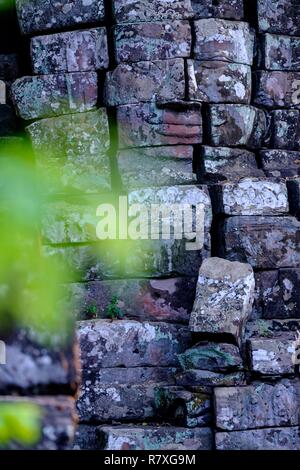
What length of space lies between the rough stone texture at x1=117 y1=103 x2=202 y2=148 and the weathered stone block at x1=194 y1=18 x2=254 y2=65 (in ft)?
1.60

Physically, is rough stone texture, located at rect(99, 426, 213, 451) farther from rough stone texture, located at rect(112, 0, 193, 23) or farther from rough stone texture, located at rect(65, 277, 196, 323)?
rough stone texture, located at rect(112, 0, 193, 23)

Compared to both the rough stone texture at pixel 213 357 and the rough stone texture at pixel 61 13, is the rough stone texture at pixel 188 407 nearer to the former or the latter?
the rough stone texture at pixel 213 357

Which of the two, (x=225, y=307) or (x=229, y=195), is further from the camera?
(x=229, y=195)

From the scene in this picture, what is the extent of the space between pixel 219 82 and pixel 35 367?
17.5 ft

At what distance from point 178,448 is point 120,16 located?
341 centimetres

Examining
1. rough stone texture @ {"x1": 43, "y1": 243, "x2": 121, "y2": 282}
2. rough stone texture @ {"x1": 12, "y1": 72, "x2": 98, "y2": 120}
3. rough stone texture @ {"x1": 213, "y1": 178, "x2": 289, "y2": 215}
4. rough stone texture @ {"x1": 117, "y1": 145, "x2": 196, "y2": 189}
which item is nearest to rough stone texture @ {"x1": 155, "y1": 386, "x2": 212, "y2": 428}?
rough stone texture @ {"x1": 43, "y1": 243, "x2": 121, "y2": 282}

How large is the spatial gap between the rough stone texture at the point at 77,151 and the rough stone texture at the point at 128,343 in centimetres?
116

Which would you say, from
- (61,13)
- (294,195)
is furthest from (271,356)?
(61,13)

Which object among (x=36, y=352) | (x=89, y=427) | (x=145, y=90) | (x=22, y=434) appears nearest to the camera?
(x=22, y=434)

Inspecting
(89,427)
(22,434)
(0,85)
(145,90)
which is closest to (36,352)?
(22,434)

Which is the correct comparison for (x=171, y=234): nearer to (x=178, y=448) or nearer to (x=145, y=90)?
(x=145, y=90)

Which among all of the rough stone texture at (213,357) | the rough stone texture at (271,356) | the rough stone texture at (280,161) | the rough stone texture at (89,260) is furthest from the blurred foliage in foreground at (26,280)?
the rough stone texture at (280,161)

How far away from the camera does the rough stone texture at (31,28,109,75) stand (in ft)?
23.3

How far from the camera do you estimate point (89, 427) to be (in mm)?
6488
